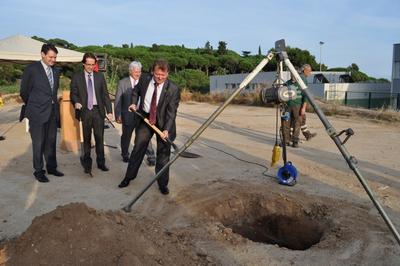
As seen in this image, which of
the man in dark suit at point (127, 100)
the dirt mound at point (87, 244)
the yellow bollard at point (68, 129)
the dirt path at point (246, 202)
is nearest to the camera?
the dirt mound at point (87, 244)

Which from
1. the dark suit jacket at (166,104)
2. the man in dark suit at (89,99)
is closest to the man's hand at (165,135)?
the dark suit jacket at (166,104)

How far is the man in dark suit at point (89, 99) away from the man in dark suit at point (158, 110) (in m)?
1.04

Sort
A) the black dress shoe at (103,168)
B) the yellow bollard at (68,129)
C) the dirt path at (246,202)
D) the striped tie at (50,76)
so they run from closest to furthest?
the dirt path at (246,202) → the striped tie at (50,76) → the black dress shoe at (103,168) → the yellow bollard at (68,129)

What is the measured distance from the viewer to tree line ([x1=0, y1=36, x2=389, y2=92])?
43.3m

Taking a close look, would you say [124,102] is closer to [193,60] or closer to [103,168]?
[103,168]

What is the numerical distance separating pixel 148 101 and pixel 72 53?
7.17 m

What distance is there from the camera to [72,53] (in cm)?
1230

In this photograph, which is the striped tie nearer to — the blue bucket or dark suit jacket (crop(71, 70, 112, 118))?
dark suit jacket (crop(71, 70, 112, 118))

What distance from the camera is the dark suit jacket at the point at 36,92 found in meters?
6.35

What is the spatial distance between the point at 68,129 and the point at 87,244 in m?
5.69

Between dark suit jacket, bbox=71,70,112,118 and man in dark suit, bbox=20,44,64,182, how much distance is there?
12.4 inches

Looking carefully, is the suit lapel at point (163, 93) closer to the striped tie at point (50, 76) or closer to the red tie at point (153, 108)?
the red tie at point (153, 108)

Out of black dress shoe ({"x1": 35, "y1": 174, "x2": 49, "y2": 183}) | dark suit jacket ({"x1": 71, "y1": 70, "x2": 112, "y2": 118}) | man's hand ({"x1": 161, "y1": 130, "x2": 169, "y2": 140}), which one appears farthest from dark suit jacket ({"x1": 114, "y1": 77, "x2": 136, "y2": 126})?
man's hand ({"x1": 161, "y1": 130, "x2": 169, "y2": 140})

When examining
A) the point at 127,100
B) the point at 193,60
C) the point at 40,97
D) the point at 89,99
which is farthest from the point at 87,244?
the point at 193,60
